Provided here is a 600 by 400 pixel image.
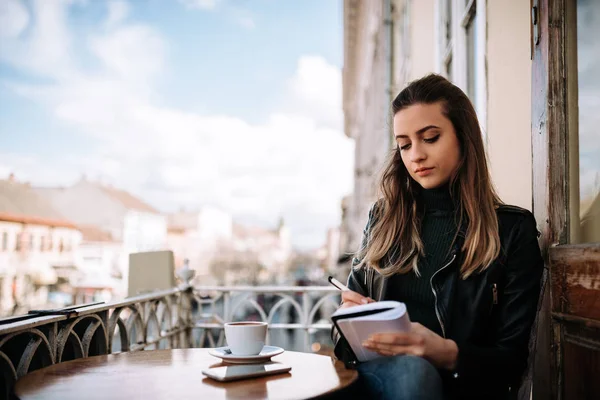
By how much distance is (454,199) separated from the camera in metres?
2.18

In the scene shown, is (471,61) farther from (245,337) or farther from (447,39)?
(245,337)

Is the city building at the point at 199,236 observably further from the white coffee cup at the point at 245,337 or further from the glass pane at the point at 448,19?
the white coffee cup at the point at 245,337

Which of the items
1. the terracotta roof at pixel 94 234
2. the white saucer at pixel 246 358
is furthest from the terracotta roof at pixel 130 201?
the white saucer at pixel 246 358

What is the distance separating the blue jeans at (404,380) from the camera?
1.50m

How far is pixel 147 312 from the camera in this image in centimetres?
389

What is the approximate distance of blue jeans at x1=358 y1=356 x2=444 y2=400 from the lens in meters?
1.50

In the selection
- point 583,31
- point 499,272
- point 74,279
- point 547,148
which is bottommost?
point 74,279

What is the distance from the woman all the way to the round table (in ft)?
0.48

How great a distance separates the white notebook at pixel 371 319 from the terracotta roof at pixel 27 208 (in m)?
43.0

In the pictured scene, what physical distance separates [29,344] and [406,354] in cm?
139

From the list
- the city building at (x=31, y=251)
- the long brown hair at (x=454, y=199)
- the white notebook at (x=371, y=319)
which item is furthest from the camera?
the city building at (x=31, y=251)

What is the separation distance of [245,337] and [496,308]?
79 centimetres

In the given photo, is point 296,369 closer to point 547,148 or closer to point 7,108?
point 547,148

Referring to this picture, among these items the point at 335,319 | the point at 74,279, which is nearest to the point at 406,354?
the point at 335,319
